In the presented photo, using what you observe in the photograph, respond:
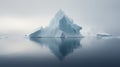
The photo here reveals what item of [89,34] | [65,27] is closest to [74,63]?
[65,27]

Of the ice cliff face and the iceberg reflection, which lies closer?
the iceberg reflection

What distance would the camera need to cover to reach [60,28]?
38.7 m

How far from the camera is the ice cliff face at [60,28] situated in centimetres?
3873

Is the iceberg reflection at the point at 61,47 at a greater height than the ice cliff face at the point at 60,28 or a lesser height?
lesser

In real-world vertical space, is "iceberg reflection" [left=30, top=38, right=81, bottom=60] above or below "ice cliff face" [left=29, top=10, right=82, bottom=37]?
below

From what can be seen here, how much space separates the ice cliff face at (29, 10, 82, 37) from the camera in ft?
127

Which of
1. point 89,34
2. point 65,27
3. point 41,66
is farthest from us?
point 89,34

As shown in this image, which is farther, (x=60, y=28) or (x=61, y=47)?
(x=60, y=28)

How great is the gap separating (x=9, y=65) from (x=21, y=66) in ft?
3.55

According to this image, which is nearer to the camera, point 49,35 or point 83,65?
point 83,65

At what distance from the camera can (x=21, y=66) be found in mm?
14930

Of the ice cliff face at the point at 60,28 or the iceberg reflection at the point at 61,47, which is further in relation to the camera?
the ice cliff face at the point at 60,28

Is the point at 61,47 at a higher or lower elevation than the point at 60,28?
lower

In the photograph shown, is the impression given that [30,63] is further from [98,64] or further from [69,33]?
[69,33]
